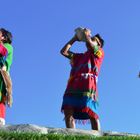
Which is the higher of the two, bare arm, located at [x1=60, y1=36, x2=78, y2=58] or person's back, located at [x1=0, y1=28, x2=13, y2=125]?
bare arm, located at [x1=60, y1=36, x2=78, y2=58]

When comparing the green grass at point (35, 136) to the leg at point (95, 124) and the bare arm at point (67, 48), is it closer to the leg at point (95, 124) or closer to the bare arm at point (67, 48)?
the leg at point (95, 124)

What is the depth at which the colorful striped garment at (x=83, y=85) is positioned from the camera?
10992 millimetres

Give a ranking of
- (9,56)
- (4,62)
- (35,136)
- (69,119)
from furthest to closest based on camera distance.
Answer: (9,56) → (4,62) → (69,119) → (35,136)

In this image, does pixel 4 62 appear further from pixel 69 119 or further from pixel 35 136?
pixel 35 136

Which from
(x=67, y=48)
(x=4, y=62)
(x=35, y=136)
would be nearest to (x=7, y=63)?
(x=4, y=62)

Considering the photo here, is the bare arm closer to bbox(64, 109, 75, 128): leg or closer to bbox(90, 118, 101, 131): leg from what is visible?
bbox(64, 109, 75, 128): leg

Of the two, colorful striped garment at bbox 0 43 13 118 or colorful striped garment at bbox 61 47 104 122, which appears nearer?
colorful striped garment at bbox 0 43 13 118

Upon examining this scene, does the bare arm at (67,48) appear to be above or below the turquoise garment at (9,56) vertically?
above

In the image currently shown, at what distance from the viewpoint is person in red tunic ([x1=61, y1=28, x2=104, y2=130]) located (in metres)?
11.0

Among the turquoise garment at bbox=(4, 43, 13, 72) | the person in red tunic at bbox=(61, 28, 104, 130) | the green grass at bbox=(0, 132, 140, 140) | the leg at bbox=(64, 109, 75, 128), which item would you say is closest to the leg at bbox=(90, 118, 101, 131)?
the person in red tunic at bbox=(61, 28, 104, 130)

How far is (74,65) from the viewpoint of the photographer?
11.5 m

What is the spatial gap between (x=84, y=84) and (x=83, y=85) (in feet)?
0.11

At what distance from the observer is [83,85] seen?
11266 mm

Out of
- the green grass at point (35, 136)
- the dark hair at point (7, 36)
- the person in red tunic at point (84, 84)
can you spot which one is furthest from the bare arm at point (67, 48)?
the green grass at point (35, 136)
